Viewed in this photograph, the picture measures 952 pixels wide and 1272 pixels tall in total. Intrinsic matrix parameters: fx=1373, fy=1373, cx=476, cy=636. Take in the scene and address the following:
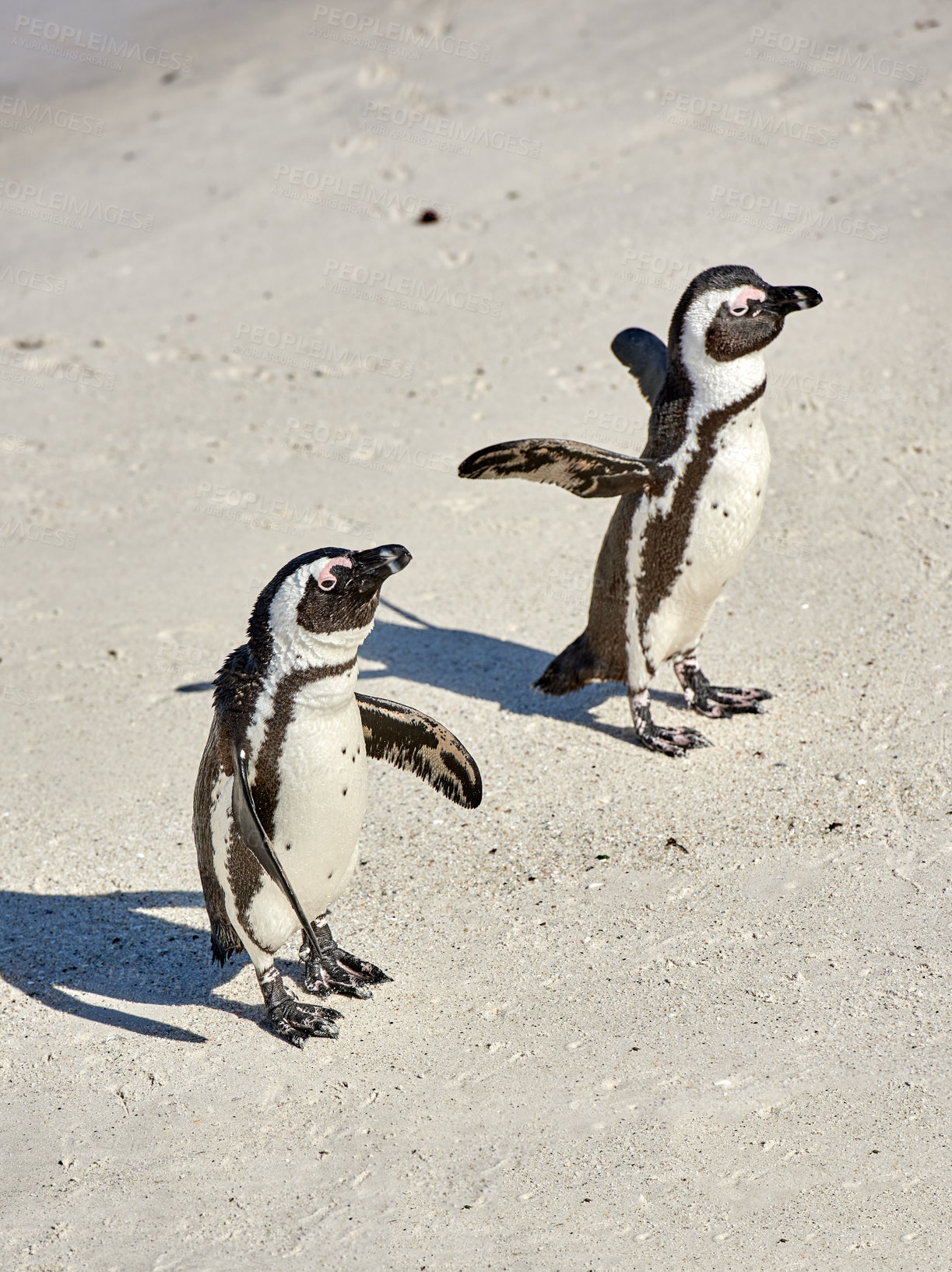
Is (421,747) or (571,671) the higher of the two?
(421,747)

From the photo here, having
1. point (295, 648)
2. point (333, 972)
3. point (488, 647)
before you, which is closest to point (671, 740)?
point (488, 647)

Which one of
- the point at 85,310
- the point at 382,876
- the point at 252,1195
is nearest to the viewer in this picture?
the point at 252,1195

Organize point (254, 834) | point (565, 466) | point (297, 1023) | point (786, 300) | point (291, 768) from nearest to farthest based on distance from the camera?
point (254, 834) → point (291, 768) → point (297, 1023) → point (565, 466) → point (786, 300)

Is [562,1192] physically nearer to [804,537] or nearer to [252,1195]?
[252,1195]

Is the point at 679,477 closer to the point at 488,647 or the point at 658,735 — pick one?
the point at 658,735

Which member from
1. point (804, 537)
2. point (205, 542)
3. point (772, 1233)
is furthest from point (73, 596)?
point (772, 1233)

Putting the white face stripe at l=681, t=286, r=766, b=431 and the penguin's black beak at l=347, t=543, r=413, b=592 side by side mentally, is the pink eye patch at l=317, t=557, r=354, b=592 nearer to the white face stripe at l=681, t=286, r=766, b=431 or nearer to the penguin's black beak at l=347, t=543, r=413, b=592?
the penguin's black beak at l=347, t=543, r=413, b=592

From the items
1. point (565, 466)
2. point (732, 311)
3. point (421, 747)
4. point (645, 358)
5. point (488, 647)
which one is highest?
point (732, 311)

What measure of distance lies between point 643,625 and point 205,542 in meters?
2.50

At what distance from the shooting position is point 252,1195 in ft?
9.93

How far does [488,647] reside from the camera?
211 inches

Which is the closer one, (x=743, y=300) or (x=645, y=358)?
(x=743, y=300)

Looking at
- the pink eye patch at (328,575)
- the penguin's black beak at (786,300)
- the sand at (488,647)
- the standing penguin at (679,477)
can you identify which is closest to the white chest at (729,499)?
the standing penguin at (679,477)

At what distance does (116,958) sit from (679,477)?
222 centimetres
